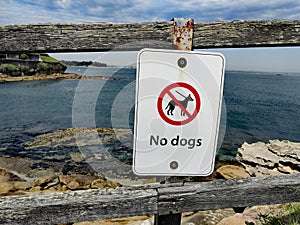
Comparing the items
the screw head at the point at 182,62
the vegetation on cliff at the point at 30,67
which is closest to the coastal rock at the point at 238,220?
the screw head at the point at 182,62

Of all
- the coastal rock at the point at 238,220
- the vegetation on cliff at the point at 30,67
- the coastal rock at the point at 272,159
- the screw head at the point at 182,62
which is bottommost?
the coastal rock at the point at 272,159

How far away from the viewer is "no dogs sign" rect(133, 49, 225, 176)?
136 centimetres

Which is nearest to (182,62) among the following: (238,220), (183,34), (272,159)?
(183,34)

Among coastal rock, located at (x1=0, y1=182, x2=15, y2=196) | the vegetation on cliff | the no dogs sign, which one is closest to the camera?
the no dogs sign

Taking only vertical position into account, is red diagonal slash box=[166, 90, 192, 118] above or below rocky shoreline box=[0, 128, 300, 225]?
above

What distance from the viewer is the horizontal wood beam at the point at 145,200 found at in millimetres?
1409

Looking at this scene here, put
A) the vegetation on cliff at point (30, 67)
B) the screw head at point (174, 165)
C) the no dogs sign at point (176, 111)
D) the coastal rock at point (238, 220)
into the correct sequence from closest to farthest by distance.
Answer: the no dogs sign at point (176, 111) < the screw head at point (174, 165) < the coastal rock at point (238, 220) < the vegetation on cliff at point (30, 67)

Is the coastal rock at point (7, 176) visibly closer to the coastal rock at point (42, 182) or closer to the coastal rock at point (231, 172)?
the coastal rock at point (42, 182)

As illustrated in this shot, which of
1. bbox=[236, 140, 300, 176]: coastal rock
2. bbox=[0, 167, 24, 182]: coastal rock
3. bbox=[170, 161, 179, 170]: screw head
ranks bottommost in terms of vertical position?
bbox=[0, 167, 24, 182]: coastal rock

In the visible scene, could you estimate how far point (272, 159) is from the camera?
724 cm

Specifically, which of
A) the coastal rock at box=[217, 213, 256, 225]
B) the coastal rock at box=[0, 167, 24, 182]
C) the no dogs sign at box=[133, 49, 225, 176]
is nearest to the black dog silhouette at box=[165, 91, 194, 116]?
the no dogs sign at box=[133, 49, 225, 176]

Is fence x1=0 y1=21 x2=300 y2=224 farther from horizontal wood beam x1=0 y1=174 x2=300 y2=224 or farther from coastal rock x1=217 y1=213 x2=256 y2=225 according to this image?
coastal rock x1=217 y1=213 x2=256 y2=225

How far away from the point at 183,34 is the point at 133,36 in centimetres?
26

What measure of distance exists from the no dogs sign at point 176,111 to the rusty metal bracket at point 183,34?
0.25 ft
